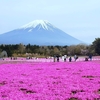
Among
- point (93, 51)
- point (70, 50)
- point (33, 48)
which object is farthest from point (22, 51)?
point (93, 51)

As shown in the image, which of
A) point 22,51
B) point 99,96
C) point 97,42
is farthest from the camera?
point 22,51

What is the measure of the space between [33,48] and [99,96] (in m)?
104

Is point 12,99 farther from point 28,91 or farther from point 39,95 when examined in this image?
point 28,91

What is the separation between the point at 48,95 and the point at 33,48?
10338 centimetres

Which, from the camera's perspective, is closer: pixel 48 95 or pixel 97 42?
pixel 48 95

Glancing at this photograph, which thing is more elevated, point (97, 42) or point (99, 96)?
point (97, 42)

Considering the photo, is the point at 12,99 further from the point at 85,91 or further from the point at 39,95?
the point at 85,91

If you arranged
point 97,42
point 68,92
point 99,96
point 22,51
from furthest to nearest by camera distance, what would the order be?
point 22,51 < point 97,42 < point 68,92 < point 99,96

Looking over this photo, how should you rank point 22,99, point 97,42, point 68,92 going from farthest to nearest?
point 97,42 → point 68,92 → point 22,99

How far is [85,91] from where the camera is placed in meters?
12.8

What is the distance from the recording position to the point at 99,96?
11.4m

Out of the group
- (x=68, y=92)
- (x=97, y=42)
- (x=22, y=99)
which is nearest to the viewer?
(x=22, y=99)

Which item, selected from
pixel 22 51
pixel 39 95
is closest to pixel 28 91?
pixel 39 95

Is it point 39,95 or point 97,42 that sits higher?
point 97,42
